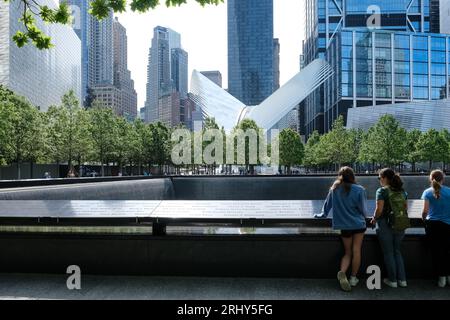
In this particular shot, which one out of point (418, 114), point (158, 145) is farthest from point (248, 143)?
point (418, 114)

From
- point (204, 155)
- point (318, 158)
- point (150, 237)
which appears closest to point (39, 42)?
point (150, 237)

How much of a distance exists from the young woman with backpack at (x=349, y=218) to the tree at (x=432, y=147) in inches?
2139

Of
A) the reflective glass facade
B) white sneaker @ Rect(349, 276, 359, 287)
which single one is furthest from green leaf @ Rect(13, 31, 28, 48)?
the reflective glass facade

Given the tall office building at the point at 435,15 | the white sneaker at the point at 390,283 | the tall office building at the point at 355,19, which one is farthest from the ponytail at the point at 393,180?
the tall office building at the point at 435,15

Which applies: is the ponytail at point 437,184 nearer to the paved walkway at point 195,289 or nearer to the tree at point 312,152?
the paved walkway at point 195,289

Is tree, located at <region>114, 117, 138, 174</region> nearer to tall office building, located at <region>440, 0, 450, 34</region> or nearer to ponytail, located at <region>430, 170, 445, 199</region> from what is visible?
ponytail, located at <region>430, 170, 445, 199</region>

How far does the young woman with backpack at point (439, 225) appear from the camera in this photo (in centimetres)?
534

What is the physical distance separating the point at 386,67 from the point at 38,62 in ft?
259

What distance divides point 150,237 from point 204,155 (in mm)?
48116

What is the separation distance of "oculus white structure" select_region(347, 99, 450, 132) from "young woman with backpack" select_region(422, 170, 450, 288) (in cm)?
6796

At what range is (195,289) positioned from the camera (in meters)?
5.29

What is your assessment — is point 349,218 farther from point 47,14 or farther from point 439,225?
point 47,14

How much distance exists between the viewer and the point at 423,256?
5.65m
